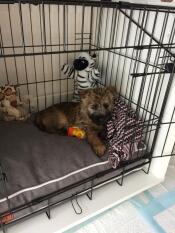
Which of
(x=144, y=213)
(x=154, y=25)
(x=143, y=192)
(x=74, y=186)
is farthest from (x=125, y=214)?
(x=154, y=25)

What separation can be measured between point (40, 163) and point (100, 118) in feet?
1.74

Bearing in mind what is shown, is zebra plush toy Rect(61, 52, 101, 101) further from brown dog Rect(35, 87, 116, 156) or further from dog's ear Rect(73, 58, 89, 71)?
brown dog Rect(35, 87, 116, 156)

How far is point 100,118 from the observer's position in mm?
1615

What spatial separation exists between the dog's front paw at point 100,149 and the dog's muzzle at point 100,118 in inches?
8.3

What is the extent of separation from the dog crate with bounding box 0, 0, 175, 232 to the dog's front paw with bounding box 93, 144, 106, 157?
13 centimetres

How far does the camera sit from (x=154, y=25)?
4.64ft

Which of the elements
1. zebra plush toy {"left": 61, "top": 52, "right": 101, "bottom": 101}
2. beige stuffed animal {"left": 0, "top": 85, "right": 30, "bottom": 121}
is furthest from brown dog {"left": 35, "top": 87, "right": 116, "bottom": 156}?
zebra plush toy {"left": 61, "top": 52, "right": 101, "bottom": 101}

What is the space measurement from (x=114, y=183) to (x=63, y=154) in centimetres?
38

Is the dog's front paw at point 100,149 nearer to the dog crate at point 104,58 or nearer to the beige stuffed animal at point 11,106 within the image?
the dog crate at point 104,58

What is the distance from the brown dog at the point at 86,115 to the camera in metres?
1.60

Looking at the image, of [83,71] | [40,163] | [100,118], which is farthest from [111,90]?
[40,163]

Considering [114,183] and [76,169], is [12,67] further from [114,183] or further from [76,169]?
[114,183]

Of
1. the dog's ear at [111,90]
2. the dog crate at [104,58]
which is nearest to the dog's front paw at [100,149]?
the dog crate at [104,58]

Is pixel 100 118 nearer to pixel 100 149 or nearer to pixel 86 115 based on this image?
pixel 86 115
